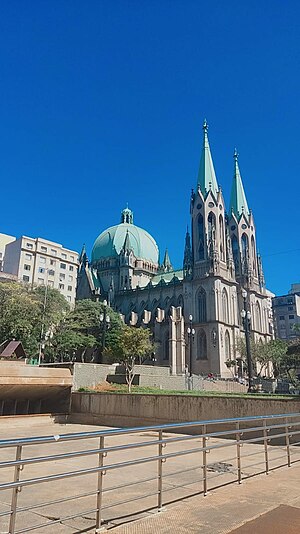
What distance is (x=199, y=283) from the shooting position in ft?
240

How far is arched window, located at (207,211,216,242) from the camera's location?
244 ft

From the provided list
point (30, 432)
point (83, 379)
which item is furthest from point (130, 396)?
point (83, 379)

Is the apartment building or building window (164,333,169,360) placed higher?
the apartment building

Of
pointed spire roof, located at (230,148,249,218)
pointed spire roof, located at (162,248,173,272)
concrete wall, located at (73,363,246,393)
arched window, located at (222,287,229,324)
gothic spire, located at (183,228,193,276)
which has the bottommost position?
concrete wall, located at (73,363,246,393)

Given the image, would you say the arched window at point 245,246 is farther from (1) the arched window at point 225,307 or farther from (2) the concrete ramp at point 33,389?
(2) the concrete ramp at point 33,389

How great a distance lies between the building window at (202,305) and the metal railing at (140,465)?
55.6 meters

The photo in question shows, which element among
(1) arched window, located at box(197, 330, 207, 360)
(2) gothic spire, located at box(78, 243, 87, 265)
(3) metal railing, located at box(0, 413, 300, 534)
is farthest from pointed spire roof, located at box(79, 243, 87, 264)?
(3) metal railing, located at box(0, 413, 300, 534)

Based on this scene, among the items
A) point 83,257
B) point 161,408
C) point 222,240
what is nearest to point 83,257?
point 83,257

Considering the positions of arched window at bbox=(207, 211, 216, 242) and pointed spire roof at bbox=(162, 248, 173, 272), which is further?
pointed spire roof at bbox=(162, 248, 173, 272)

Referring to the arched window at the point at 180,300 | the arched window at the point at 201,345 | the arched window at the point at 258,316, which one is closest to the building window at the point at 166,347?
the arched window at the point at 201,345

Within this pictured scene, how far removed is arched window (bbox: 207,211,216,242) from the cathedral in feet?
0.62

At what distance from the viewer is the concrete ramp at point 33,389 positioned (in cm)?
2478

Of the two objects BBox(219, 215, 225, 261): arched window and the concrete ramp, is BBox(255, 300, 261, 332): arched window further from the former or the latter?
the concrete ramp

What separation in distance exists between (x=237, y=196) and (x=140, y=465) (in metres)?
83.2
